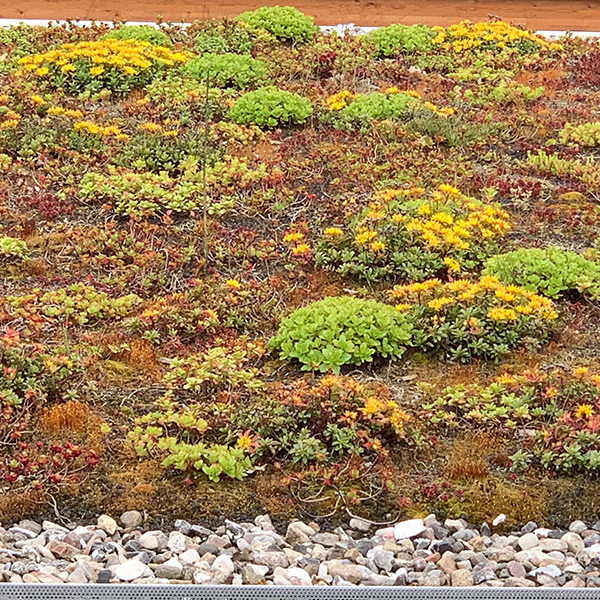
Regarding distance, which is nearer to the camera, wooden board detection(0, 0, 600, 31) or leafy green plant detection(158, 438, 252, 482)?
leafy green plant detection(158, 438, 252, 482)

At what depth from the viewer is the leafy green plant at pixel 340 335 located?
4.02m

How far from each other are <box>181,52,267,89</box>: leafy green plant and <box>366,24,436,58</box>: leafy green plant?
118 centimetres

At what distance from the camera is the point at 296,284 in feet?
15.7

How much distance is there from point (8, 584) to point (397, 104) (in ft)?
15.2

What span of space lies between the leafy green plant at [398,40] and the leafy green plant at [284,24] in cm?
51

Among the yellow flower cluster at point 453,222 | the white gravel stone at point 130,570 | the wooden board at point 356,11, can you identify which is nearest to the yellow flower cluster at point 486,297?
the yellow flower cluster at point 453,222

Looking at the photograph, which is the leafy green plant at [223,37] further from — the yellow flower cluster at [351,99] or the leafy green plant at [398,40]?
the yellow flower cluster at [351,99]

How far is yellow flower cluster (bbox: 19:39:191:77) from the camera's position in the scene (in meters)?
7.22

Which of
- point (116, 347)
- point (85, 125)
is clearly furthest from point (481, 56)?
point (116, 347)

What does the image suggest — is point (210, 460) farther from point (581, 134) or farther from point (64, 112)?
point (581, 134)

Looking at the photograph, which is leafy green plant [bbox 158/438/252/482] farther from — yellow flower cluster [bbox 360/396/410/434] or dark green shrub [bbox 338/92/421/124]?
dark green shrub [bbox 338/92/421/124]

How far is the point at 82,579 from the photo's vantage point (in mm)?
2910

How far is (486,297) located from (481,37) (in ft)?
15.3

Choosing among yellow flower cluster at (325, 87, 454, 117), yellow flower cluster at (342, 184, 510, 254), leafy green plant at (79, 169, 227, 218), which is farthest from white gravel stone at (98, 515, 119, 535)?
yellow flower cluster at (325, 87, 454, 117)
